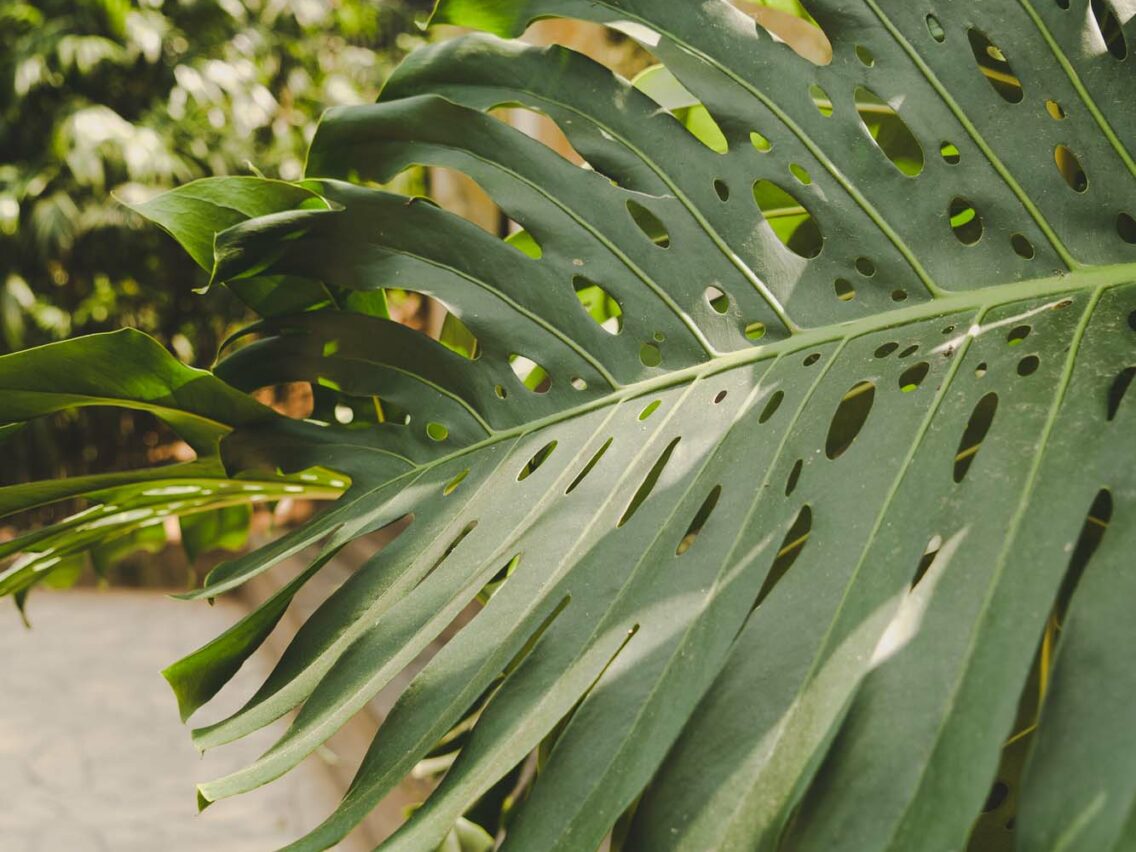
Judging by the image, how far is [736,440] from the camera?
54 cm

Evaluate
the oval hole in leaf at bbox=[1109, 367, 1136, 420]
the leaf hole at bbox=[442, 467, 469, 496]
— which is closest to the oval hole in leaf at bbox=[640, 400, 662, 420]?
the leaf hole at bbox=[442, 467, 469, 496]

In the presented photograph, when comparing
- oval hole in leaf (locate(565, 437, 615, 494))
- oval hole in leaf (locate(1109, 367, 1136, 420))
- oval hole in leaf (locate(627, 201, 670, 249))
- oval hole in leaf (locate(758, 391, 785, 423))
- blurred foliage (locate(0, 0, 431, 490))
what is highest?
blurred foliage (locate(0, 0, 431, 490))

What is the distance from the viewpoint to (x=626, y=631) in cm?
47

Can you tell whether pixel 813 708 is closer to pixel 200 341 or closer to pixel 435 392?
pixel 435 392

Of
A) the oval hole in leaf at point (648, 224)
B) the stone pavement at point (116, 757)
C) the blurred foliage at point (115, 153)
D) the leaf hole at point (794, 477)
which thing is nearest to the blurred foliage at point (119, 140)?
the blurred foliage at point (115, 153)

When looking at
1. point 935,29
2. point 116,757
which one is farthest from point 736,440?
point 116,757

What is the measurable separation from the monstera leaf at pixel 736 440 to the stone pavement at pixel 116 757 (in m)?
1.72

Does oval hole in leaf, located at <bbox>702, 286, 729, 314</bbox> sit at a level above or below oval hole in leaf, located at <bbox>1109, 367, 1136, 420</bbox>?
above

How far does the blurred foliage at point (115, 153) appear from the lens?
3.90 meters

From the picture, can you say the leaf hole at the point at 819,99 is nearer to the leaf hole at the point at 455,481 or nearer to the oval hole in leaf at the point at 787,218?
the oval hole in leaf at the point at 787,218

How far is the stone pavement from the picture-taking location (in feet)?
7.51

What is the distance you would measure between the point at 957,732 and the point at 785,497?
17cm

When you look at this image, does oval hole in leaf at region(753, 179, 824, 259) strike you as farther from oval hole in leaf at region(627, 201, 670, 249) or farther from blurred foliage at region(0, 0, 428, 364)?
blurred foliage at region(0, 0, 428, 364)

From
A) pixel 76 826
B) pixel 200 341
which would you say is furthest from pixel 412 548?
pixel 200 341
